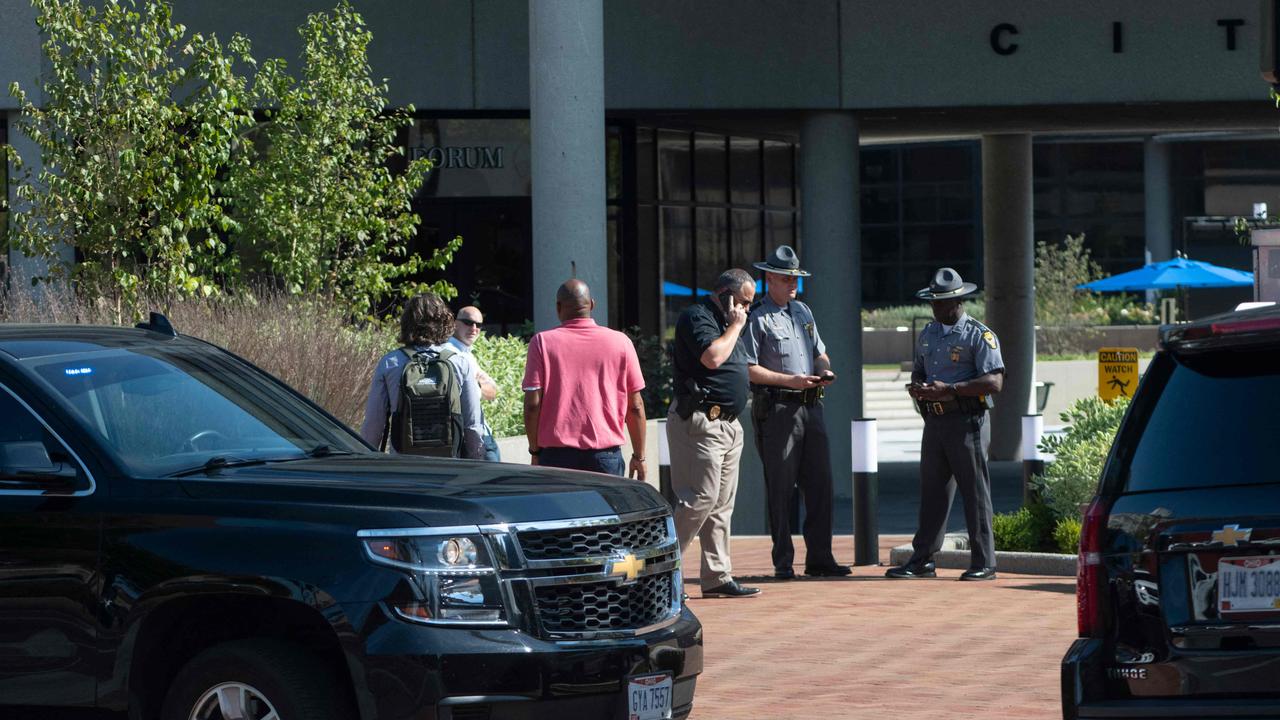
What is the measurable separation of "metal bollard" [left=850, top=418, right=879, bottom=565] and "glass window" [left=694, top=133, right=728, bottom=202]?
11671 millimetres

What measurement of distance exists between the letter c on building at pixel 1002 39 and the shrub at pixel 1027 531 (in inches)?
367

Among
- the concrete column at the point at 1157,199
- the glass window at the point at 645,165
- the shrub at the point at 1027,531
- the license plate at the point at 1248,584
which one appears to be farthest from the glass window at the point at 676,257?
the concrete column at the point at 1157,199

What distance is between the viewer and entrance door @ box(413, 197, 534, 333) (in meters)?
21.6

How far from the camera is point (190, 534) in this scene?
5746 mm

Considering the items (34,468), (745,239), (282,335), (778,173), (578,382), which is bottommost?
(34,468)

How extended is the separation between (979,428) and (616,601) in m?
6.31

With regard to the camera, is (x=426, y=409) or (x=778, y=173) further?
(x=778, y=173)

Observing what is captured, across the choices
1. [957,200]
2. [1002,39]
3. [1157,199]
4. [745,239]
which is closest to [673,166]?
[745,239]

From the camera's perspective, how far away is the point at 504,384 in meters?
16.0

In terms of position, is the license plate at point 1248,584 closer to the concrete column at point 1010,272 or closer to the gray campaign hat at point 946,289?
the gray campaign hat at point 946,289

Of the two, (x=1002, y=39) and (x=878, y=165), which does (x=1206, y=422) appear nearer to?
(x=1002, y=39)

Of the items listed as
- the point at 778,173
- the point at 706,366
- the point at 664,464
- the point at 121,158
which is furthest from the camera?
the point at 778,173

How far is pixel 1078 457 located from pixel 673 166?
39.0 feet

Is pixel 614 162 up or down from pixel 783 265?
up
